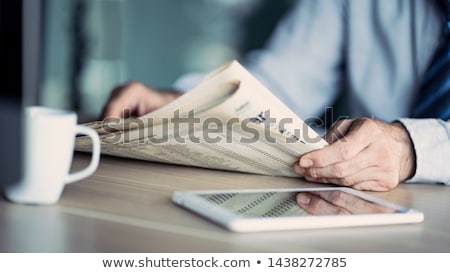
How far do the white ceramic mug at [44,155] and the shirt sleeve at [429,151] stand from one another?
0.44 m

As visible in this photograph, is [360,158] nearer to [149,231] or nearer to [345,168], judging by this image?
[345,168]

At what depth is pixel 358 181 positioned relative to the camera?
2.62 feet

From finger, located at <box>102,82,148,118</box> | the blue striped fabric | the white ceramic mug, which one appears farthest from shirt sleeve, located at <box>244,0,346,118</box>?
the white ceramic mug

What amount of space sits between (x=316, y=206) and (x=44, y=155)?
251mm

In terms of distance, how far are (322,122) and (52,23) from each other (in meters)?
1.44

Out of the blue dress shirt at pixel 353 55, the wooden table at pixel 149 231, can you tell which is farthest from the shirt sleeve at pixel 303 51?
the wooden table at pixel 149 231

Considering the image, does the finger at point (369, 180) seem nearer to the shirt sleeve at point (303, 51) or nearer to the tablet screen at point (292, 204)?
the tablet screen at point (292, 204)

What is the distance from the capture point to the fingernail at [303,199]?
25.7 inches

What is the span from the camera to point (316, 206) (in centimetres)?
64

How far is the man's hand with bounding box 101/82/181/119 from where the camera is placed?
1.10 meters

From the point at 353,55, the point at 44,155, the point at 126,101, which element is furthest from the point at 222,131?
the point at 353,55

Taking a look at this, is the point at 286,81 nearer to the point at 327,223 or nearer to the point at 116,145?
the point at 116,145

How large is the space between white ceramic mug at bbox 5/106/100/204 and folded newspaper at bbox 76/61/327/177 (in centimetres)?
13

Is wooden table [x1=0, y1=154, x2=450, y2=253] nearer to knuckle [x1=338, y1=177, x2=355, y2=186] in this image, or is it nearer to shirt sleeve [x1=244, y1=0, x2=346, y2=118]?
knuckle [x1=338, y1=177, x2=355, y2=186]
